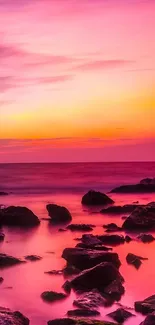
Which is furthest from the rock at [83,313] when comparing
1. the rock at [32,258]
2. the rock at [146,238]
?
the rock at [146,238]

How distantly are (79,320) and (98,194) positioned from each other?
54.9ft

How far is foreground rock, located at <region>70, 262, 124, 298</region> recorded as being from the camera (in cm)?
754

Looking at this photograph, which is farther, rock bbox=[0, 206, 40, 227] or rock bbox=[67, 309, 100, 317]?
rock bbox=[0, 206, 40, 227]

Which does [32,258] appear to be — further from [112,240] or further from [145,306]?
[145,306]

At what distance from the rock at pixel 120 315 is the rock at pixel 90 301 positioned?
334 millimetres

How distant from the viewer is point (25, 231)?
1409 centimetres

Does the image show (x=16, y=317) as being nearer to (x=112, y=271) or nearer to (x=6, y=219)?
(x=112, y=271)

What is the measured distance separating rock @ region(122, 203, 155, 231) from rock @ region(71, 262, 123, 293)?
19.0 ft

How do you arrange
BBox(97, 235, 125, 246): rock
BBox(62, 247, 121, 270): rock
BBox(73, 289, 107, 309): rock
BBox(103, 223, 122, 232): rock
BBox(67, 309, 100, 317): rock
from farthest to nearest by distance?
BBox(103, 223, 122, 232): rock, BBox(97, 235, 125, 246): rock, BBox(62, 247, 121, 270): rock, BBox(73, 289, 107, 309): rock, BBox(67, 309, 100, 317): rock

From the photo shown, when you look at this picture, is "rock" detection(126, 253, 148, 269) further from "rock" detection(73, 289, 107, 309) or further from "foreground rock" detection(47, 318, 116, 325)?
"foreground rock" detection(47, 318, 116, 325)

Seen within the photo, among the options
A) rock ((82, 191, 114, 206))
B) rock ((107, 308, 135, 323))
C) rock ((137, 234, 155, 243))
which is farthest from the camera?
rock ((82, 191, 114, 206))

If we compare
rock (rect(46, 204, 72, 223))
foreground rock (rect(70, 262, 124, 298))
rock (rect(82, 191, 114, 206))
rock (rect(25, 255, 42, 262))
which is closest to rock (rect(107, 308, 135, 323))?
foreground rock (rect(70, 262, 124, 298))

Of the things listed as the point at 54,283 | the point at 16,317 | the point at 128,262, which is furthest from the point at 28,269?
the point at 16,317

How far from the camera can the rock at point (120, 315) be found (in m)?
6.17
